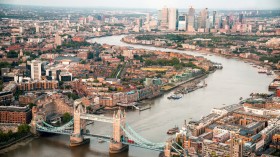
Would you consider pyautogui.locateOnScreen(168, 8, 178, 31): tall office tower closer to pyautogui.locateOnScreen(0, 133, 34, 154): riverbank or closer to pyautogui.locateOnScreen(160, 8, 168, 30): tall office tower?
pyautogui.locateOnScreen(160, 8, 168, 30): tall office tower

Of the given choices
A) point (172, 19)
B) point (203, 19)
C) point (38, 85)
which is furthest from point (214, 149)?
point (172, 19)

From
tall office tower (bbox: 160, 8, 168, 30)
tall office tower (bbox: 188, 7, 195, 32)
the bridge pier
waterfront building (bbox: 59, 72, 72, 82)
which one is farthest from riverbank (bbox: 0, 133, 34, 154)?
tall office tower (bbox: 160, 8, 168, 30)

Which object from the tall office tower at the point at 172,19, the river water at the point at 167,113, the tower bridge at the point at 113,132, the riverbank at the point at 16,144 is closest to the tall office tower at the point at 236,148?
the tower bridge at the point at 113,132

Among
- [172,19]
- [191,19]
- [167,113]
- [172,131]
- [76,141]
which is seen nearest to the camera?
[76,141]

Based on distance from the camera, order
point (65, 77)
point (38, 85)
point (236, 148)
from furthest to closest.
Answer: point (65, 77) < point (38, 85) < point (236, 148)

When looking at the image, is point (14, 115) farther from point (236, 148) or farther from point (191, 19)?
point (191, 19)

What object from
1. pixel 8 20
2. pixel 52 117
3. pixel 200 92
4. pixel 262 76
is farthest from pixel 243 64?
pixel 8 20
